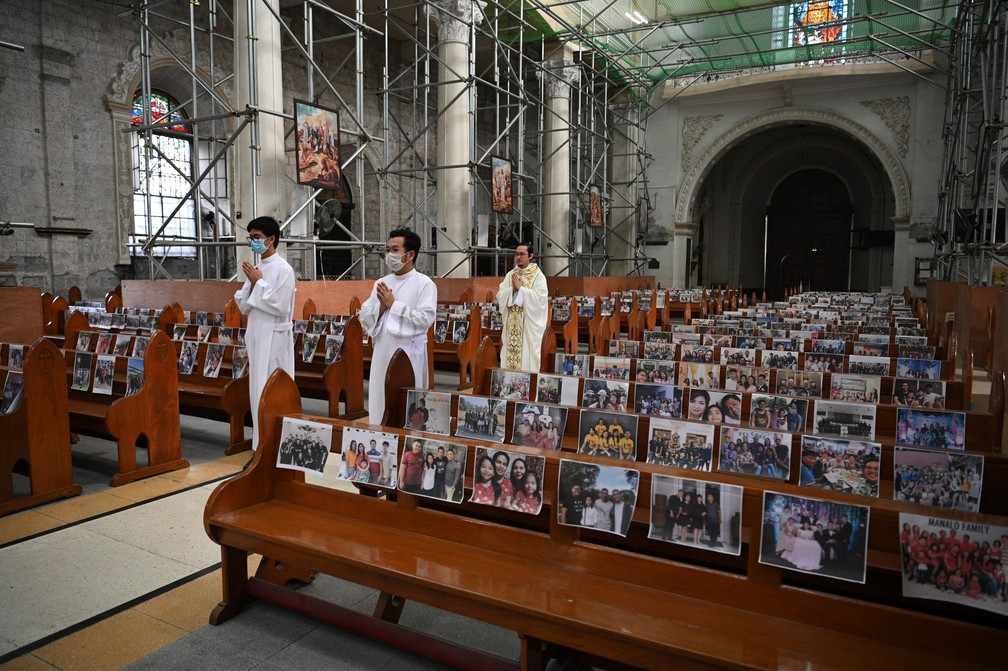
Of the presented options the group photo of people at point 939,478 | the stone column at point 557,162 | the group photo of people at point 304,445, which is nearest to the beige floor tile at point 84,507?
the group photo of people at point 304,445

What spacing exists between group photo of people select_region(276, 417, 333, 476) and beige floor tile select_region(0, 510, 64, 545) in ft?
6.12

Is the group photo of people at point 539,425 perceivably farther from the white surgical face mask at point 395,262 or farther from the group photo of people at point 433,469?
the white surgical face mask at point 395,262

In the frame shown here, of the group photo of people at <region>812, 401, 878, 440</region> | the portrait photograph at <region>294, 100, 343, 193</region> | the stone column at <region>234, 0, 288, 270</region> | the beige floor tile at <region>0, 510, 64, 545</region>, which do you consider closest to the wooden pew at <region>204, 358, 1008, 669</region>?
the group photo of people at <region>812, 401, 878, 440</region>

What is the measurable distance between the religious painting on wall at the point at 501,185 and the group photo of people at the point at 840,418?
41.2 feet

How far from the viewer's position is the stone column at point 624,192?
24.8 meters

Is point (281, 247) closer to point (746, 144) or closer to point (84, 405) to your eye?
point (84, 405)

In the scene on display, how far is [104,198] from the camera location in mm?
13898

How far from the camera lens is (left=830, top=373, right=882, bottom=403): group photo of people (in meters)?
3.86

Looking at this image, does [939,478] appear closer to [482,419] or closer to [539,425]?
[539,425]

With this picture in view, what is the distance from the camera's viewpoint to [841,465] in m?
2.50

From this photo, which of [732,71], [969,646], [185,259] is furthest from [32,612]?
[732,71]

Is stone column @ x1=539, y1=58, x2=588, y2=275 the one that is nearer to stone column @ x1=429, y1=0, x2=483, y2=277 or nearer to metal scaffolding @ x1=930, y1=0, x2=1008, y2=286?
stone column @ x1=429, y1=0, x2=483, y2=277

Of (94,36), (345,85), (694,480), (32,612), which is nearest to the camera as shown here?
(694,480)

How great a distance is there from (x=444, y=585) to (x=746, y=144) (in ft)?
101
